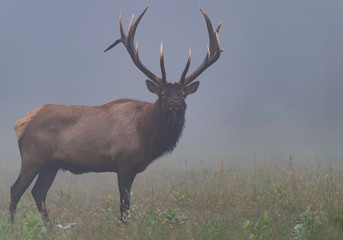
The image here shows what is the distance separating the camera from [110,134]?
21.4ft

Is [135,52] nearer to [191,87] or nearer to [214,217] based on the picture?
[191,87]

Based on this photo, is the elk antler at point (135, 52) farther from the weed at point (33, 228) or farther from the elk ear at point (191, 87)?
the weed at point (33, 228)

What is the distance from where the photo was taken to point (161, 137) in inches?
252

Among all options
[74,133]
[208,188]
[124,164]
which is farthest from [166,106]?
[208,188]

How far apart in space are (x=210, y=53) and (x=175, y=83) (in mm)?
1218

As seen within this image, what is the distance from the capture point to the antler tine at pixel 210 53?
6562 mm

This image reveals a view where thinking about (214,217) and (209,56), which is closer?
(214,217)

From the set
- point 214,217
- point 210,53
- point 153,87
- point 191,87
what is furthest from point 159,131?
point 210,53

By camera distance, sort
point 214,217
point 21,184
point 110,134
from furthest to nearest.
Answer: point 21,184 < point 110,134 < point 214,217

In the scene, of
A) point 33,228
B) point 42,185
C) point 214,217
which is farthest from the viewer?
point 42,185

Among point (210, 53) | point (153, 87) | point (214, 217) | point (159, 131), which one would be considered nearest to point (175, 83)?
point (153, 87)

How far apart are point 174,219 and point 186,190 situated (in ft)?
7.07

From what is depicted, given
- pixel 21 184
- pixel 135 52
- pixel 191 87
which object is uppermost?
pixel 135 52

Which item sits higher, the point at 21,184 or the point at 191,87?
the point at 191,87
